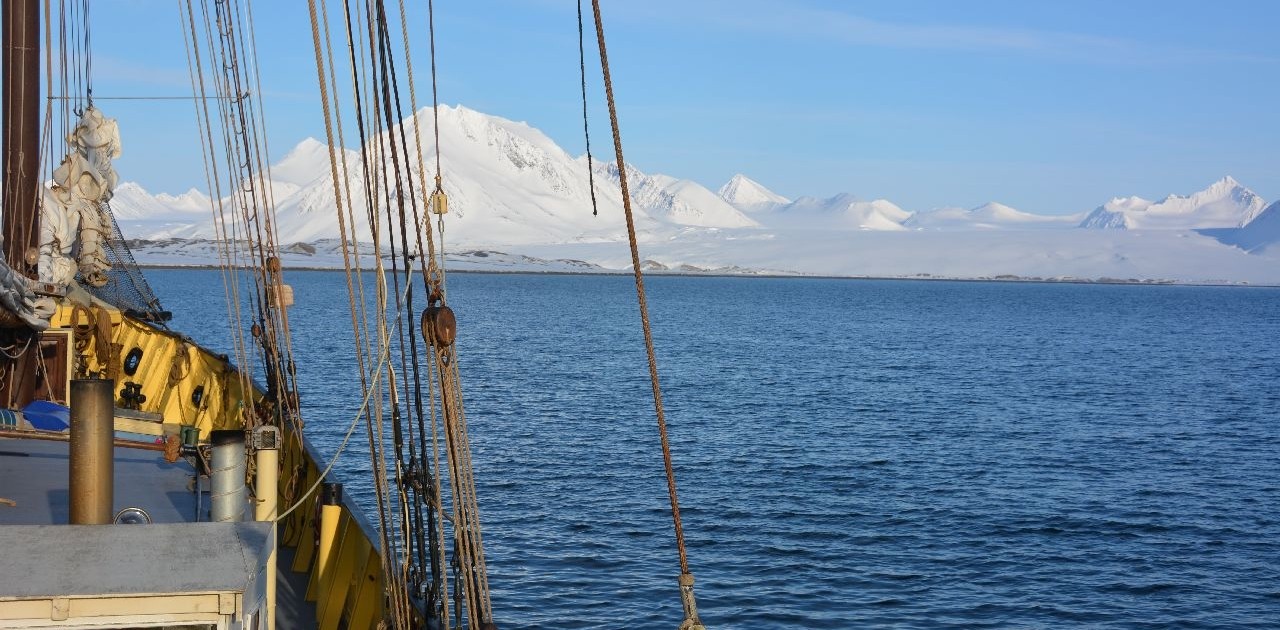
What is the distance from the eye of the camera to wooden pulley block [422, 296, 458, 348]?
927 cm

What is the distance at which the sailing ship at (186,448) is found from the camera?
7.28 meters

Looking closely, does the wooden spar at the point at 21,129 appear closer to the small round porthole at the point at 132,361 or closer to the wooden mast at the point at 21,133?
the wooden mast at the point at 21,133

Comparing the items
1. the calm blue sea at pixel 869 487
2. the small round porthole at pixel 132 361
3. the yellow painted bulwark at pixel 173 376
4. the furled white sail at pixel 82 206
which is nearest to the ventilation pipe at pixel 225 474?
the yellow painted bulwark at pixel 173 376

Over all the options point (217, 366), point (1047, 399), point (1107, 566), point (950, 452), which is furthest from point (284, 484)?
point (1047, 399)

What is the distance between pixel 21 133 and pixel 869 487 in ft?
66.8

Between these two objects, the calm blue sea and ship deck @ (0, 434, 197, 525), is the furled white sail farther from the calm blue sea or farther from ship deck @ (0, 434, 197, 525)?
the calm blue sea

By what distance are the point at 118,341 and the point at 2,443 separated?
7236mm

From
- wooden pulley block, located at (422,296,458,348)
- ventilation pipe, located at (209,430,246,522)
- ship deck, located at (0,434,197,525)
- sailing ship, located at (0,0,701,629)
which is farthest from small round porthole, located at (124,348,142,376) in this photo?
wooden pulley block, located at (422,296,458,348)

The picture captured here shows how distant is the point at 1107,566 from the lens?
81.2 ft

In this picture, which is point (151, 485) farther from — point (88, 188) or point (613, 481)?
point (613, 481)

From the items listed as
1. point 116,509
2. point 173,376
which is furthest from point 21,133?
point 116,509

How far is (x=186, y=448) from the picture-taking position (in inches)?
565

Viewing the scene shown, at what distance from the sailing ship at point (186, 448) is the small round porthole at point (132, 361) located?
1.1 inches

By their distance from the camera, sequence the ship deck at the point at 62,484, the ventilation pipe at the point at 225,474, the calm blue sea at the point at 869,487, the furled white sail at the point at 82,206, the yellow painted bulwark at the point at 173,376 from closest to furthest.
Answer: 1. the ventilation pipe at the point at 225,474
2. the ship deck at the point at 62,484
3. the yellow painted bulwark at the point at 173,376
4. the furled white sail at the point at 82,206
5. the calm blue sea at the point at 869,487
